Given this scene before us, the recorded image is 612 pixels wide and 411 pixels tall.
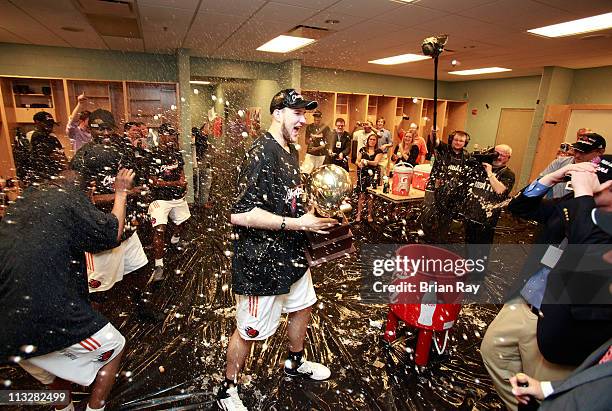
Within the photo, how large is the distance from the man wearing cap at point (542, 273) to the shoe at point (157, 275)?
9.37 ft

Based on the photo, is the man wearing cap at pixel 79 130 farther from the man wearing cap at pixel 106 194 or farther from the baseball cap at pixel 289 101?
the baseball cap at pixel 289 101

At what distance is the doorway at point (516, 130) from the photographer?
8.53 m

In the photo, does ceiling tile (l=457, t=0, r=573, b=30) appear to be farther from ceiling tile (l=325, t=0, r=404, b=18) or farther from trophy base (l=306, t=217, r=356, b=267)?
trophy base (l=306, t=217, r=356, b=267)

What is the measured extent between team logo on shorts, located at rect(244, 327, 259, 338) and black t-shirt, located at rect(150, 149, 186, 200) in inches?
87.9

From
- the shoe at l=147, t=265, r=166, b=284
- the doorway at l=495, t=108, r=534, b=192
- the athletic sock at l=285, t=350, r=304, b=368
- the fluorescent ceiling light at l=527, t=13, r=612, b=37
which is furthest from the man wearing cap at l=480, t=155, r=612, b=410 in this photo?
the doorway at l=495, t=108, r=534, b=192

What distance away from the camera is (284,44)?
5.23 m

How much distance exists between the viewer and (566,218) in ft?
4.41

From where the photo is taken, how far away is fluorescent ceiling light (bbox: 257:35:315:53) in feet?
15.7

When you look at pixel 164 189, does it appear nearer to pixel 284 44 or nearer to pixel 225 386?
A: pixel 225 386

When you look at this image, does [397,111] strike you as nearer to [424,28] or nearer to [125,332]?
[424,28]

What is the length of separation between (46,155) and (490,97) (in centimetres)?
1076

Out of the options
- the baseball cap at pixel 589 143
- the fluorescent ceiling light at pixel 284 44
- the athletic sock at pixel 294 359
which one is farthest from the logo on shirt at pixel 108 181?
the fluorescent ceiling light at pixel 284 44

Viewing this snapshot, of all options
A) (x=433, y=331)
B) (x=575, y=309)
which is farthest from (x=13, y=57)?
(x=575, y=309)

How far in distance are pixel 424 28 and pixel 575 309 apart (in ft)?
12.8
